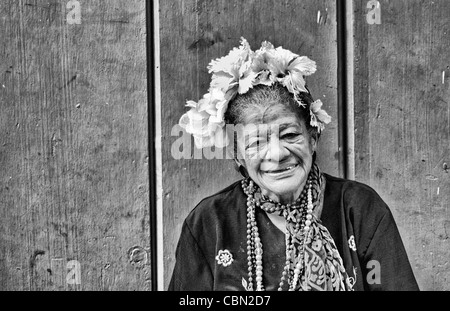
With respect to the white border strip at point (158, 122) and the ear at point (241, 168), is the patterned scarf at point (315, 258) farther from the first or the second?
the white border strip at point (158, 122)

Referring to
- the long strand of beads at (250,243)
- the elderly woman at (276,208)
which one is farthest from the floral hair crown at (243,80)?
the long strand of beads at (250,243)

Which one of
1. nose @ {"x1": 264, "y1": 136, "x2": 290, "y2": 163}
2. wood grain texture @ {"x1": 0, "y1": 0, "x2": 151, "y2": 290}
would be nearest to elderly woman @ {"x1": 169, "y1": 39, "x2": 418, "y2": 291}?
nose @ {"x1": 264, "y1": 136, "x2": 290, "y2": 163}

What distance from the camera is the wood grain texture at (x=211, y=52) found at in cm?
144

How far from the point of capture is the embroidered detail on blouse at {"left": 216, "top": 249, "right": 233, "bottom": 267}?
140 cm

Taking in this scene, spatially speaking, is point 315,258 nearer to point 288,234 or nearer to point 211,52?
point 288,234

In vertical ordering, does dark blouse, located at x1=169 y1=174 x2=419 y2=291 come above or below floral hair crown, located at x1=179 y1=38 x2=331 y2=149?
below

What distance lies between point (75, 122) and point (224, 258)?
0.40m

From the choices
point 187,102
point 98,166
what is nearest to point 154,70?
point 187,102

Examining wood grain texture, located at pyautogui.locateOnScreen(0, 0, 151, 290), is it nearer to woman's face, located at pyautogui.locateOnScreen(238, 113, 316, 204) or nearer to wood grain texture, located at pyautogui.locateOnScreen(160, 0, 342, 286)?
wood grain texture, located at pyautogui.locateOnScreen(160, 0, 342, 286)

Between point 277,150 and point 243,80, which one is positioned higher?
point 243,80

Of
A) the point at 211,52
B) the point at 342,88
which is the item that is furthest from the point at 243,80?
the point at 342,88

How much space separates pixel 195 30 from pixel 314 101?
0.27m

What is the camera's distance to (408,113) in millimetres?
1452

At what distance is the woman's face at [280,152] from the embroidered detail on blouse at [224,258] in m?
0.15
